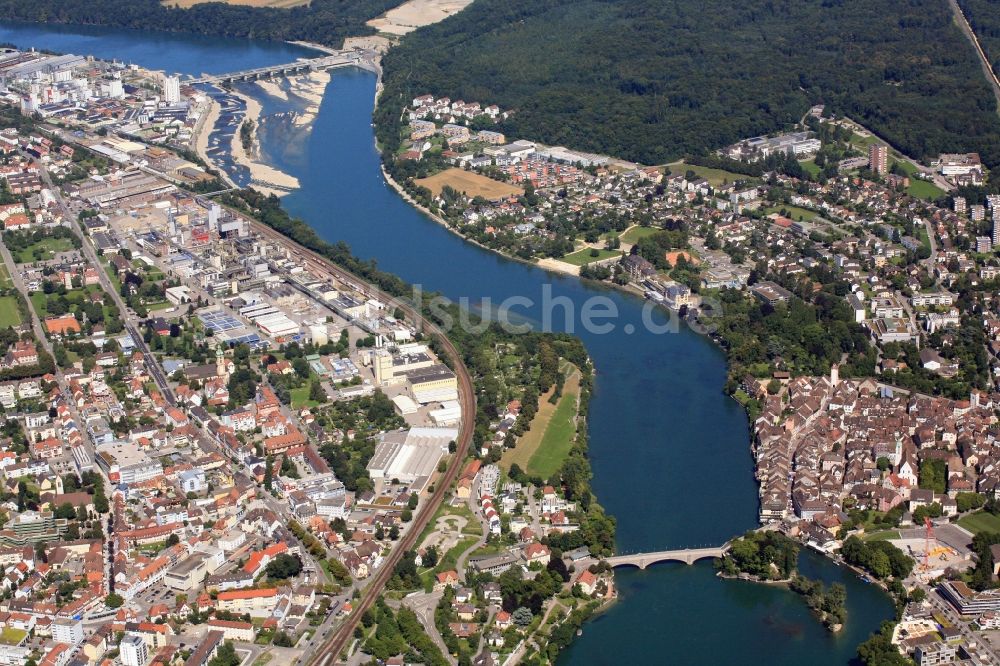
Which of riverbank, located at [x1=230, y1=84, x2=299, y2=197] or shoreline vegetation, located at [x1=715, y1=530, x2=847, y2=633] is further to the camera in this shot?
riverbank, located at [x1=230, y1=84, x2=299, y2=197]

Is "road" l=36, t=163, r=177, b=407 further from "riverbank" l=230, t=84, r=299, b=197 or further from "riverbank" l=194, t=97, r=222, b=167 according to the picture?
"riverbank" l=230, t=84, r=299, b=197

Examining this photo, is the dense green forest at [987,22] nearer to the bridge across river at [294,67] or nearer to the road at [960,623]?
the bridge across river at [294,67]

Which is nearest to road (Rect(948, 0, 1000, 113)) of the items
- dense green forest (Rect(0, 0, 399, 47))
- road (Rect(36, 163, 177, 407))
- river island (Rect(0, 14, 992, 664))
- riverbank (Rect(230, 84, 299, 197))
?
river island (Rect(0, 14, 992, 664))

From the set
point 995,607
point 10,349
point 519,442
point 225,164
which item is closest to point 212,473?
point 519,442

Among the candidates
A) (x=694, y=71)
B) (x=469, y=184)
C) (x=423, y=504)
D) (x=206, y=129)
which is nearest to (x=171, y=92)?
(x=206, y=129)

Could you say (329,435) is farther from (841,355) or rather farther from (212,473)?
(841,355)

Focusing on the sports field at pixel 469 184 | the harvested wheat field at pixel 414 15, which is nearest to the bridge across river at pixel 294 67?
the harvested wheat field at pixel 414 15
